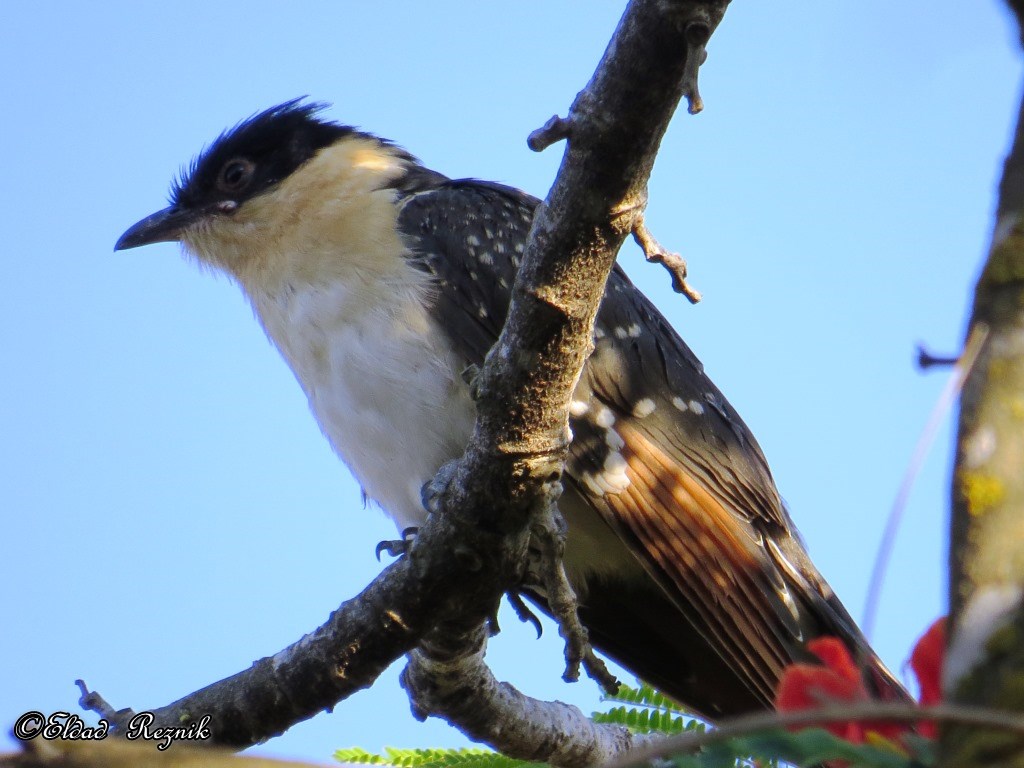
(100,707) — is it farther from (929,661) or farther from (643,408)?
(929,661)

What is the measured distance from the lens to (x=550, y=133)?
3311 millimetres

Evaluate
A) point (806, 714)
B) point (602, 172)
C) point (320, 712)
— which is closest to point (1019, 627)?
point (806, 714)

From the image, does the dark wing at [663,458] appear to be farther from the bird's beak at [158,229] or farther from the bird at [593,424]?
the bird's beak at [158,229]

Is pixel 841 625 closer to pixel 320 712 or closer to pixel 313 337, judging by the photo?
pixel 320 712

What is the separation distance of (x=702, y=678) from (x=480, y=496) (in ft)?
5.96

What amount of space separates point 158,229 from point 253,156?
67 cm

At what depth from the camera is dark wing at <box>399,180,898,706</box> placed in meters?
4.59

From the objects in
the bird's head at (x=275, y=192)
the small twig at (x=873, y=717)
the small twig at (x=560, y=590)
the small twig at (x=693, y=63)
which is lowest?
the small twig at (x=873, y=717)

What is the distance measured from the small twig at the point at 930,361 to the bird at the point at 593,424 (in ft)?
9.72

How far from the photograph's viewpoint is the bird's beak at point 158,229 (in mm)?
6480

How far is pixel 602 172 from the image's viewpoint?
3.35 m
